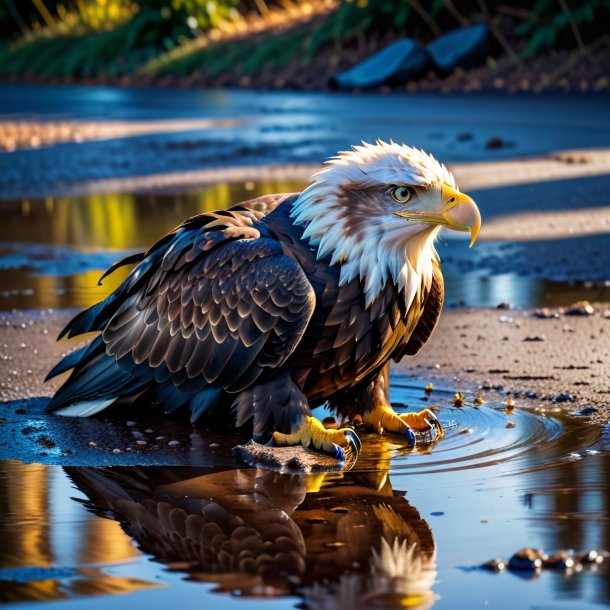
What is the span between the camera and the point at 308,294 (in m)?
5.18

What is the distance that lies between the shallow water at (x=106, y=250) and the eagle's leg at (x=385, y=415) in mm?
2289

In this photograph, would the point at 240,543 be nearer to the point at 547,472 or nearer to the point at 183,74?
the point at 547,472

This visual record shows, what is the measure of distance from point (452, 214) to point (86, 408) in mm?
1872

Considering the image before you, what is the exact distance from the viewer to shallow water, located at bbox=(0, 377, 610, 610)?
386cm

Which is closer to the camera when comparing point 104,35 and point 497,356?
point 497,356

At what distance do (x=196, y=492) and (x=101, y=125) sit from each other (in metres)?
15.4

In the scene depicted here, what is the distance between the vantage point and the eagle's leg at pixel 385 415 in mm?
5586

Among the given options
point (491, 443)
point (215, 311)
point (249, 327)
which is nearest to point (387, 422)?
point (491, 443)

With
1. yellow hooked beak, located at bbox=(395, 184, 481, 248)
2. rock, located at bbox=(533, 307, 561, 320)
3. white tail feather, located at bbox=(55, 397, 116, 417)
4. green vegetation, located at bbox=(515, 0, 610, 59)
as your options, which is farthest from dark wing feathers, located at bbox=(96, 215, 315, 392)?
green vegetation, located at bbox=(515, 0, 610, 59)

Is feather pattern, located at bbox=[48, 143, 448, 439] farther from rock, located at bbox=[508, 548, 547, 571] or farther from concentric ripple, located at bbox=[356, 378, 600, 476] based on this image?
rock, located at bbox=[508, 548, 547, 571]

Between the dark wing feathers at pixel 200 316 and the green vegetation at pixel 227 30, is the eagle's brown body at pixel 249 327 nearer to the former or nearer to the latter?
the dark wing feathers at pixel 200 316

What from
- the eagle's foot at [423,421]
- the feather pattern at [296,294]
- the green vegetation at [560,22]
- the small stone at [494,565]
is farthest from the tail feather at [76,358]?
the green vegetation at [560,22]

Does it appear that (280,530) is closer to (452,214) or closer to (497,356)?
(452,214)

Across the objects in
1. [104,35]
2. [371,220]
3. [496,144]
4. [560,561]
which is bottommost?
[560,561]
